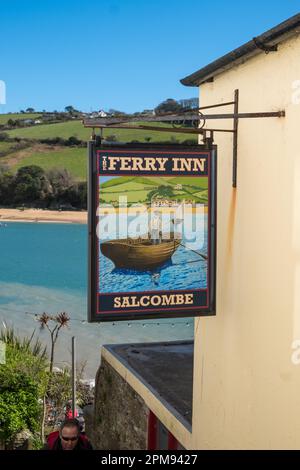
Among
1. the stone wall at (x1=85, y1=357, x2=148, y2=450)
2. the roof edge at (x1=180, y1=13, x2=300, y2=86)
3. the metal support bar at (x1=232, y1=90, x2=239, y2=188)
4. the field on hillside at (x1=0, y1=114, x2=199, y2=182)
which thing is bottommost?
the stone wall at (x1=85, y1=357, x2=148, y2=450)

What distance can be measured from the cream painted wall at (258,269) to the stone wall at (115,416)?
2.77 metres

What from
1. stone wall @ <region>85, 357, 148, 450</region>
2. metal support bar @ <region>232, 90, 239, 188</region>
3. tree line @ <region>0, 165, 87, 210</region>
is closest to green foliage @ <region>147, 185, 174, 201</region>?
metal support bar @ <region>232, 90, 239, 188</region>

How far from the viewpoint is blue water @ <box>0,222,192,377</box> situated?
30438mm

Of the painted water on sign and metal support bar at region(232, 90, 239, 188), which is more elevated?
metal support bar at region(232, 90, 239, 188)

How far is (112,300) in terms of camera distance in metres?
5.48

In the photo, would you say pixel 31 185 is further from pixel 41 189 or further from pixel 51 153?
pixel 51 153

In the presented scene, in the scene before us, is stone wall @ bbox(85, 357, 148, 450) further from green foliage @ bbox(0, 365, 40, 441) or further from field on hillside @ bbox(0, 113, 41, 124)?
field on hillside @ bbox(0, 113, 41, 124)

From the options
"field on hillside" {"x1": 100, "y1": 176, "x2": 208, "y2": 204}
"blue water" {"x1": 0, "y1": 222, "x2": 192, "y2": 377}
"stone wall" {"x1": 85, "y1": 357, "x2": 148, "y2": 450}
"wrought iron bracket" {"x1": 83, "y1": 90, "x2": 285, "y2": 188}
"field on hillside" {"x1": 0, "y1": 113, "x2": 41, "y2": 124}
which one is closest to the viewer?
"wrought iron bracket" {"x1": 83, "y1": 90, "x2": 285, "y2": 188}

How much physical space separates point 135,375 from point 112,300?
4.72 m

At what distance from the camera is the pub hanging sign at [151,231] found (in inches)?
212

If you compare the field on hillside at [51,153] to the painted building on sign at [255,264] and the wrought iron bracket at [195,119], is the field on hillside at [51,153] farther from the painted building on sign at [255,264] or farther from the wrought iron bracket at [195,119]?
the wrought iron bracket at [195,119]

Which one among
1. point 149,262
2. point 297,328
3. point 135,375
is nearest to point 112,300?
point 149,262

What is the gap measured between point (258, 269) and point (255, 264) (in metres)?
0.07
